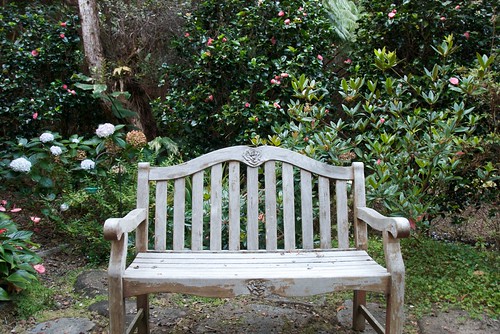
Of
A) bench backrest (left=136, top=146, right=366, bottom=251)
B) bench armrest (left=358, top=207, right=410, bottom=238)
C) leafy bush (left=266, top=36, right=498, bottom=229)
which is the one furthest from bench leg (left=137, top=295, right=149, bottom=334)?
leafy bush (left=266, top=36, right=498, bottom=229)

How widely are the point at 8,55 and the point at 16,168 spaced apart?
199cm

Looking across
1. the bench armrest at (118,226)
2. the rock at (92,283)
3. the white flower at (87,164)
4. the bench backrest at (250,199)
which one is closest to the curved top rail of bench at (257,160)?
the bench backrest at (250,199)

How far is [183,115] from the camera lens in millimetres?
4312

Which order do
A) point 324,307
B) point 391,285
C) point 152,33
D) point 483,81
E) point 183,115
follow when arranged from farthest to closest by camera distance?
1. point 152,33
2. point 183,115
3. point 483,81
4. point 324,307
5. point 391,285

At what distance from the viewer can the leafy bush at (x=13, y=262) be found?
7.97 ft

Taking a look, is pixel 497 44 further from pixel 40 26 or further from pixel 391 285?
pixel 40 26

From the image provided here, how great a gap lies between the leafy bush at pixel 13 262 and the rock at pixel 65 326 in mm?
277

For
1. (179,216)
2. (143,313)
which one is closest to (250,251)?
(179,216)

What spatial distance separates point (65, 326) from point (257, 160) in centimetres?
152

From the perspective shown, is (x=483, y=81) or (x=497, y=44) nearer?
(x=483, y=81)

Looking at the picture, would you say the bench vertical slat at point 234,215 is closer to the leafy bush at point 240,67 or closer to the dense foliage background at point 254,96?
the dense foliage background at point 254,96

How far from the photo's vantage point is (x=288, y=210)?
2.40 meters

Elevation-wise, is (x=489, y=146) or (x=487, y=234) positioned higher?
(x=489, y=146)

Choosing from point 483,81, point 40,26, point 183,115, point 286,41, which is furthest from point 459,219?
point 40,26
